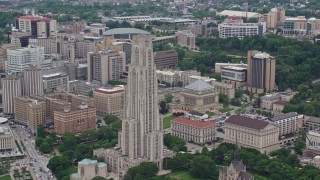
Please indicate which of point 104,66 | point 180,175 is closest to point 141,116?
point 180,175

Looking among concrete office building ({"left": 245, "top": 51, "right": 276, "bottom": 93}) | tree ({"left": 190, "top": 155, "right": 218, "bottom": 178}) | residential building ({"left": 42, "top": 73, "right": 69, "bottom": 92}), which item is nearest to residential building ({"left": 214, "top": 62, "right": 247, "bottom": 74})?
concrete office building ({"left": 245, "top": 51, "right": 276, "bottom": 93})

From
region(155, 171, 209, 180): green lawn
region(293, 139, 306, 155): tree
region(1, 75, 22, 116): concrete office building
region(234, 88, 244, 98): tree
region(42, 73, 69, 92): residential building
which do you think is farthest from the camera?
region(42, 73, 69, 92): residential building

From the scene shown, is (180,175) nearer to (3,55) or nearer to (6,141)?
(6,141)

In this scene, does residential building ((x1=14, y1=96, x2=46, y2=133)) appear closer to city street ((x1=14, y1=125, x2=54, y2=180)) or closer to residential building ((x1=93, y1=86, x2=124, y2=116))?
city street ((x1=14, y1=125, x2=54, y2=180))

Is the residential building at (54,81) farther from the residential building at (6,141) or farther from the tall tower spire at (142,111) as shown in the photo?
the tall tower spire at (142,111)

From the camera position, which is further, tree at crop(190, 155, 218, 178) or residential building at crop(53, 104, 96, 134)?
residential building at crop(53, 104, 96, 134)

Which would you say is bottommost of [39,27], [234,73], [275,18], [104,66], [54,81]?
[54,81]
